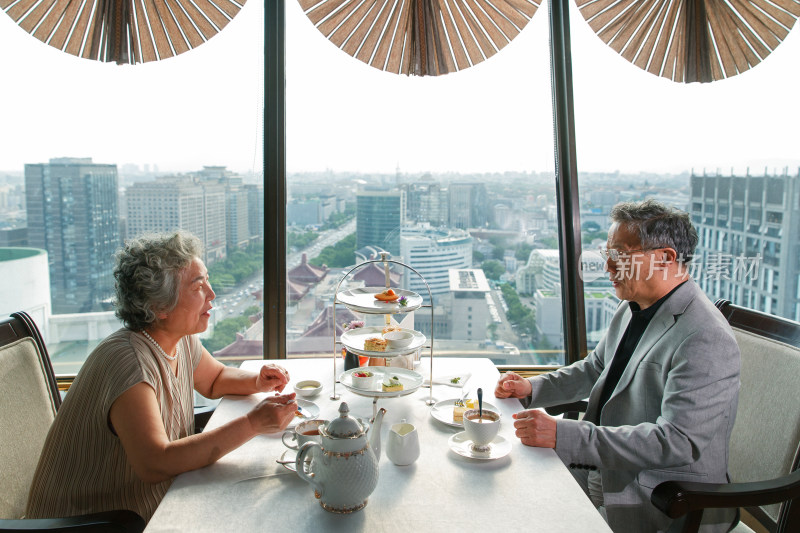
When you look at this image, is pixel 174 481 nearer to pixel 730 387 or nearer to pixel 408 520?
pixel 408 520

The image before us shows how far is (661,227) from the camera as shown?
6.28 ft

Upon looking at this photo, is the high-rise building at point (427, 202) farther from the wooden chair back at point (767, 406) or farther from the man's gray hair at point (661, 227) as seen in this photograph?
the wooden chair back at point (767, 406)

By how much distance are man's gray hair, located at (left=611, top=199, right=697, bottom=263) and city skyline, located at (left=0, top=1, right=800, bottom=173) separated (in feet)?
3.90

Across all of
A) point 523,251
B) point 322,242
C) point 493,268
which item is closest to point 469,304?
point 493,268

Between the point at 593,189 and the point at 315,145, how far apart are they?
1395mm

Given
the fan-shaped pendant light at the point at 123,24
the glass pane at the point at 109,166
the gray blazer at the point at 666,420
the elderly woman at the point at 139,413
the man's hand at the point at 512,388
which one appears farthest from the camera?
the glass pane at the point at 109,166

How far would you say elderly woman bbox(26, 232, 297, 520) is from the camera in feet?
5.09

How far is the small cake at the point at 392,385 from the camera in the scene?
1.94 meters

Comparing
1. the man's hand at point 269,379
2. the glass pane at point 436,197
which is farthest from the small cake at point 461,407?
the glass pane at point 436,197

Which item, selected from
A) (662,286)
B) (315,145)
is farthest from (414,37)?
(662,286)

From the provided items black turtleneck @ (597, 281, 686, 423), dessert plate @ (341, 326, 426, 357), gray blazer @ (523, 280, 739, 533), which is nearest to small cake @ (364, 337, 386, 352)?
dessert plate @ (341, 326, 426, 357)

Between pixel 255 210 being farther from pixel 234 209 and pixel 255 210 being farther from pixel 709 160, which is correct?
pixel 709 160

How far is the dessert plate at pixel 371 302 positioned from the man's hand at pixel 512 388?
0.43 meters

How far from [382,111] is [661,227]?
1585 millimetres
